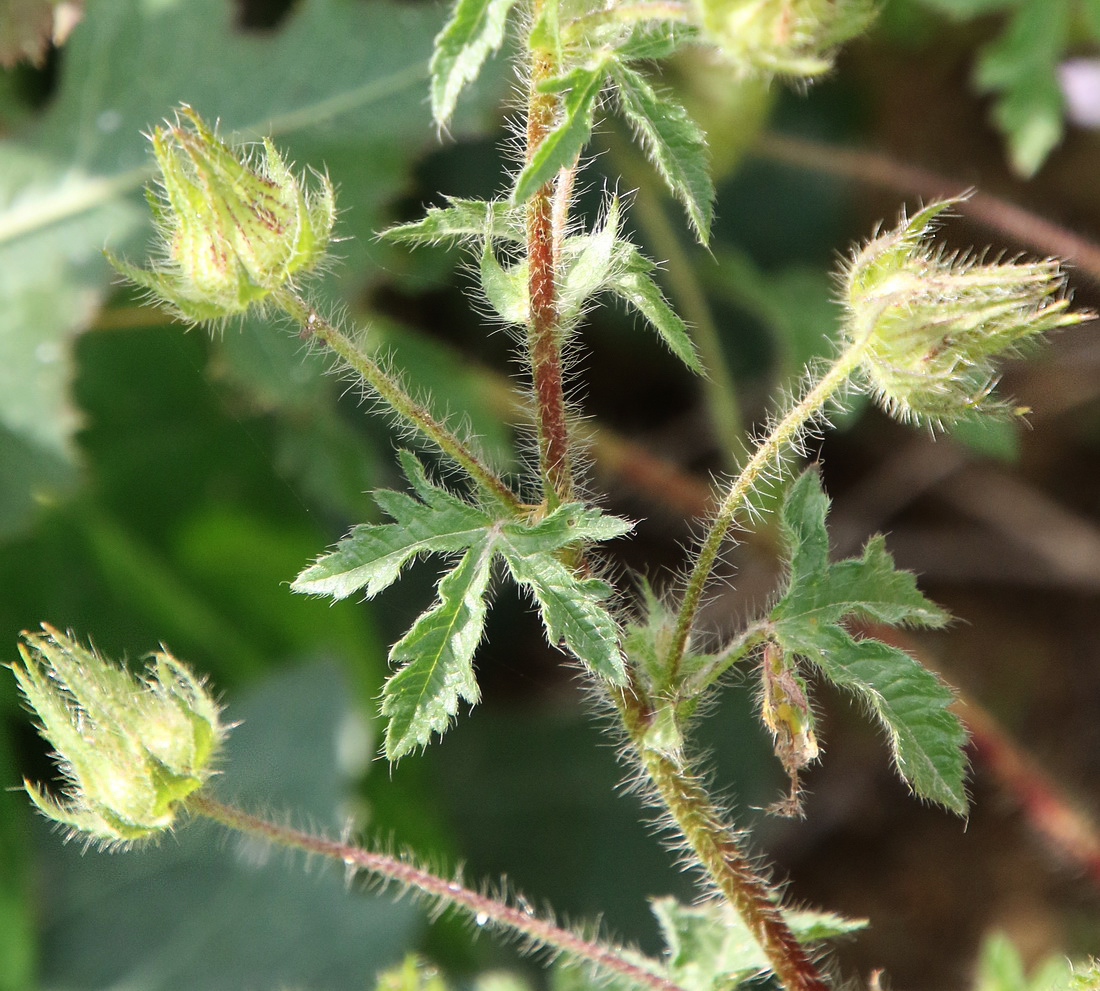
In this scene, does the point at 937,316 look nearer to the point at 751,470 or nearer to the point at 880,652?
the point at 751,470

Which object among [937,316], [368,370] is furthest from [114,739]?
[937,316]

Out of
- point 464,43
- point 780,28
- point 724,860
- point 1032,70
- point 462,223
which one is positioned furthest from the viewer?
point 1032,70

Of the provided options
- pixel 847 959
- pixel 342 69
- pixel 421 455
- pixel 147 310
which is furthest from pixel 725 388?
pixel 847 959

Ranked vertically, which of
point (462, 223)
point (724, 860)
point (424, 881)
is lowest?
point (724, 860)

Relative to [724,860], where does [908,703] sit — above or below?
above

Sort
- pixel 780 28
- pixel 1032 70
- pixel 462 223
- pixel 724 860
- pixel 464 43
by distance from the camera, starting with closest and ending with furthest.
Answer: pixel 780 28 < pixel 464 43 < pixel 462 223 < pixel 724 860 < pixel 1032 70

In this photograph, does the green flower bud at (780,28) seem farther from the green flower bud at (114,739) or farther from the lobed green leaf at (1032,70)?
the lobed green leaf at (1032,70)

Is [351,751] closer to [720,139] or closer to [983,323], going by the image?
[720,139]

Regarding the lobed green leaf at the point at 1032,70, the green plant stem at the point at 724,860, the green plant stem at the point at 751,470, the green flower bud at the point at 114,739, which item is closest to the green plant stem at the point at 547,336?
the green plant stem at the point at 751,470
